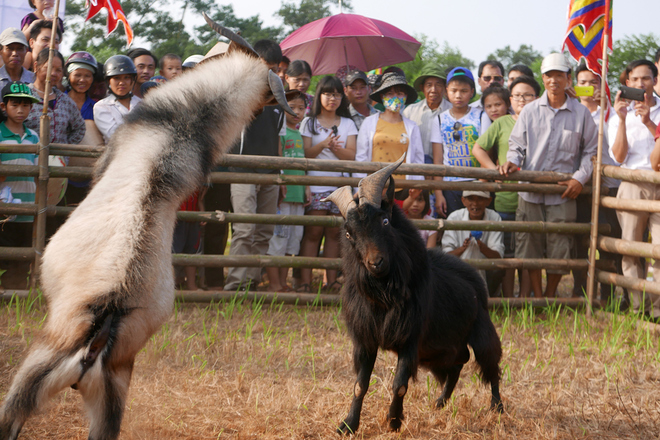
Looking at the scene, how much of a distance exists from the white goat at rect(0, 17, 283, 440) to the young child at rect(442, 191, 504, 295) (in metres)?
3.97

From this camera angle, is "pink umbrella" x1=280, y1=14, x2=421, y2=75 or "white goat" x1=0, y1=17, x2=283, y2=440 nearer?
"white goat" x1=0, y1=17, x2=283, y2=440

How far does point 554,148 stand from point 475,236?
118 cm

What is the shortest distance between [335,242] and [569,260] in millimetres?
2379

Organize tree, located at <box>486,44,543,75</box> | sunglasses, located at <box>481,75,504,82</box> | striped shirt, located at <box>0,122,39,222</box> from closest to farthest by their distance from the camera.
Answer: striped shirt, located at <box>0,122,39,222</box> → sunglasses, located at <box>481,75,504,82</box> → tree, located at <box>486,44,543,75</box>

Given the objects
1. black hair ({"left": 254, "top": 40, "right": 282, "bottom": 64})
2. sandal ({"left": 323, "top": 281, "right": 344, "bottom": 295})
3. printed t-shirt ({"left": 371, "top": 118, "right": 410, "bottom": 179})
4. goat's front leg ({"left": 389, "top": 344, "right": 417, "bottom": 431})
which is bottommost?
sandal ({"left": 323, "top": 281, "right": 344, "bottom": 295})

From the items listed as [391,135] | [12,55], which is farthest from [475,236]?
[12,55]

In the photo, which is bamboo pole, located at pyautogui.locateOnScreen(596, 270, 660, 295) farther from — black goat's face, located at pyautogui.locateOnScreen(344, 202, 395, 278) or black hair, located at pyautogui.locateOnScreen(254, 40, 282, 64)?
black hair, located at pyautogui.locateOnScreen(254, 40, 282, 64)

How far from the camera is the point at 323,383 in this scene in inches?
159

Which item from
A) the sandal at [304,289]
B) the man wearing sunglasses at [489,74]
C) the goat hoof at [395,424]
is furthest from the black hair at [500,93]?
the goat hoof at [395,424]

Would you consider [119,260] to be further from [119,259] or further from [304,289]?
[304,289]

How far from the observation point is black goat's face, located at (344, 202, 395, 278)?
123 inches

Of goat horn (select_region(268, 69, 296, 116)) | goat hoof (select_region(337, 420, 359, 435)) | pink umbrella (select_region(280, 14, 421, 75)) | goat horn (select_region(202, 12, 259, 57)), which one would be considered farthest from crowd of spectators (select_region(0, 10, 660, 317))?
goat horn (select_region(268, 69, 296, 116))

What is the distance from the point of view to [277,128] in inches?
239

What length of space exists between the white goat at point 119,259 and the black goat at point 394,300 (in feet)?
3.34
